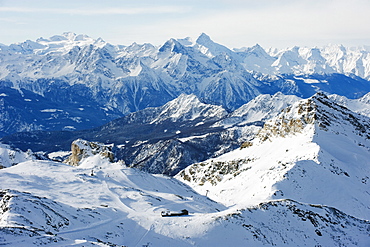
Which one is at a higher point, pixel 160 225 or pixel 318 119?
pixel 160 225

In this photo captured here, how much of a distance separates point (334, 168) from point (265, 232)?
5349 centimetres

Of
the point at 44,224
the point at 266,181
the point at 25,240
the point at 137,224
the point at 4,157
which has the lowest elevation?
the point at 4,157

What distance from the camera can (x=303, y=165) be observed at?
9431 centimetres

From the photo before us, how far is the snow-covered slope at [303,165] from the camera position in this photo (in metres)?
84.1

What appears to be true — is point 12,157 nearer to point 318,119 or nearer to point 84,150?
point 84,150

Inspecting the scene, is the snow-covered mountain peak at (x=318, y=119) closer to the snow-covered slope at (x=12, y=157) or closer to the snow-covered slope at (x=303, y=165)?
the snow-covered slope at (x=303, y=165)

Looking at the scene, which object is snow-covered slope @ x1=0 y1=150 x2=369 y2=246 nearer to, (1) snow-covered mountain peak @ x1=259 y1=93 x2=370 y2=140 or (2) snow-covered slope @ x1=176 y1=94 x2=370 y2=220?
(2) snow-covered slope @ x1=176 y1=94 x2=370 y2=220

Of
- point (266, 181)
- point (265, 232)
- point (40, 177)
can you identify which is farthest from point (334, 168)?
point (40, 177)

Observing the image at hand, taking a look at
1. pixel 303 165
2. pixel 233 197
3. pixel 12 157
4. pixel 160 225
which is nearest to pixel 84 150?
pixel 12 157

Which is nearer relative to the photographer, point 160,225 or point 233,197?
point 160,225

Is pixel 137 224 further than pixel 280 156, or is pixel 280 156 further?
pixel 280 156

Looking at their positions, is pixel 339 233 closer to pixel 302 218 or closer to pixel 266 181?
pixel 302 218

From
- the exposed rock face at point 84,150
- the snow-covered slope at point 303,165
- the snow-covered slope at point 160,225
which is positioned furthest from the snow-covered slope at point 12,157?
the snow-covered slope at point 160,225

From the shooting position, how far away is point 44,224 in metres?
44.9
